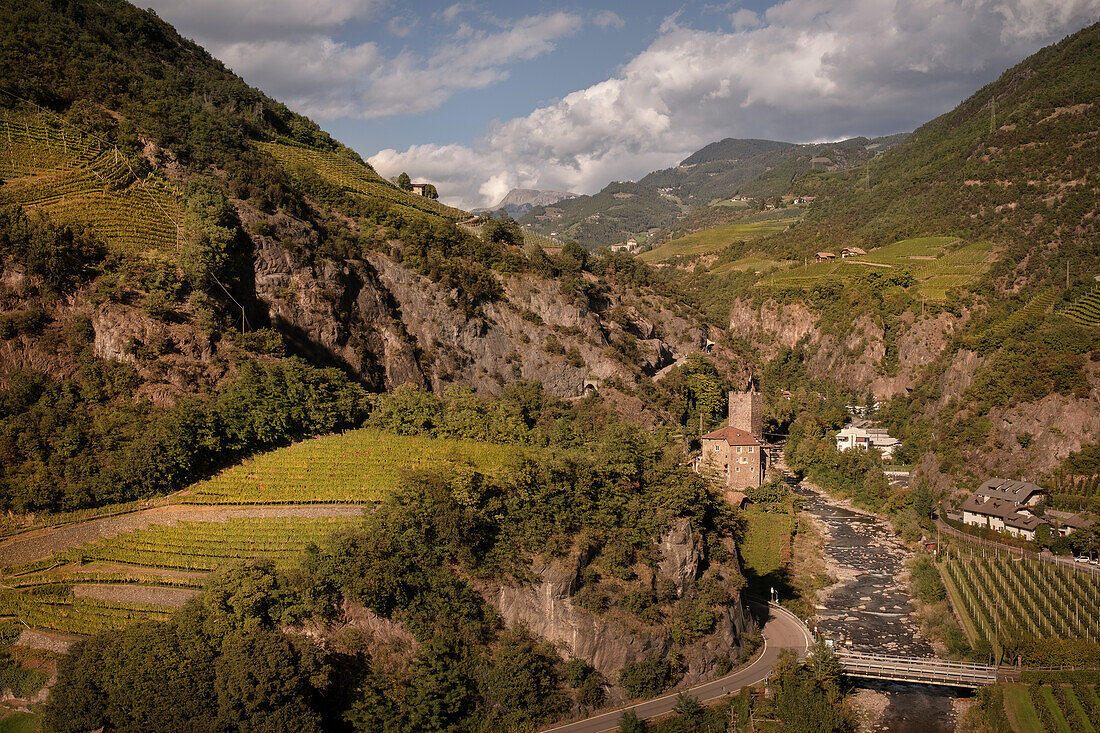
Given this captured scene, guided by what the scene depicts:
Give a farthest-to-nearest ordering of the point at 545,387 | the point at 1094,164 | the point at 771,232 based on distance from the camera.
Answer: the point at 771,232 < the point at 1094,164 < the point at 545,387

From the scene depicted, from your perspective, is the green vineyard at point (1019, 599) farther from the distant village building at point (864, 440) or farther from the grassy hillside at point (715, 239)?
the grassy hillside at point (715, 239)

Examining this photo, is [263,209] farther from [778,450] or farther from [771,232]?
[771,232]

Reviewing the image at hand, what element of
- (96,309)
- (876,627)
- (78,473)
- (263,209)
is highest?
(263,209)

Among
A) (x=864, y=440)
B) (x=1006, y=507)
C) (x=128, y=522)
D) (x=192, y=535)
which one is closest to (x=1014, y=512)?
(x=1006, y=507)

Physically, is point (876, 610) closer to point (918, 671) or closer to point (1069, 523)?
point (918, 671)

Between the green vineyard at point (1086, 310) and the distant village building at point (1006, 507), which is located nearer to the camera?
the distant village building at point (1006, 507)

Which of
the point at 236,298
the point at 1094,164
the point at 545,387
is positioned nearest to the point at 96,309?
the point at 236,298

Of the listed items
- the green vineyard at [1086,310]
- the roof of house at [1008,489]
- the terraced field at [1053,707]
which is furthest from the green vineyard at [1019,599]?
the green vineyard at [1086,310]
